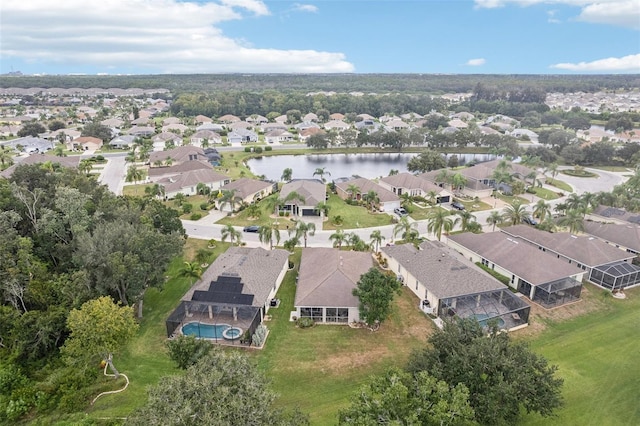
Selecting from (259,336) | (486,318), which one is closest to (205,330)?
(259,336)

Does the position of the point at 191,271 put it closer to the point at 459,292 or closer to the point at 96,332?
the point at 96,332

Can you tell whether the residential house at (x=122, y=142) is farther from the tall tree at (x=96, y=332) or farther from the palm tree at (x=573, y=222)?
the palm tree at (x=573, y=222)

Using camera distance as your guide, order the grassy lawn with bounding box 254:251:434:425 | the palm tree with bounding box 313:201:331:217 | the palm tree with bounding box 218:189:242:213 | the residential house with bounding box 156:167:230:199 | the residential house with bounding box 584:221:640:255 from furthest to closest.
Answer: the residential house with bounding box 156:167:230:199 → the palm tree with bounding box 218:189:242:213 → the palm tree with bounding box 313:201:331:217 → the residential house with bounding box 584:221:640:255 → the grassy lawn with bounding box 254:251:434:425

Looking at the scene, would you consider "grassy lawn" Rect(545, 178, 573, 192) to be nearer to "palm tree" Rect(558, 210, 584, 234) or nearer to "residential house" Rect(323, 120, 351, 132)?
"palm tree" Rect(558, 210, 584, 234)

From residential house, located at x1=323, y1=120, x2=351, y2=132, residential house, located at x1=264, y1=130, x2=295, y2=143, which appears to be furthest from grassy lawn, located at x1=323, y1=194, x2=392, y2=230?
residential house, located at x1=323, y1=120, x2=351, y2=132

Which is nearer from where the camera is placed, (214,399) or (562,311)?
(214,399)

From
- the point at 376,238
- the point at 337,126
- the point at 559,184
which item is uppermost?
the point at 337,126

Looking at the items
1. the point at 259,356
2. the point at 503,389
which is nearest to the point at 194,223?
the point at 259,356
